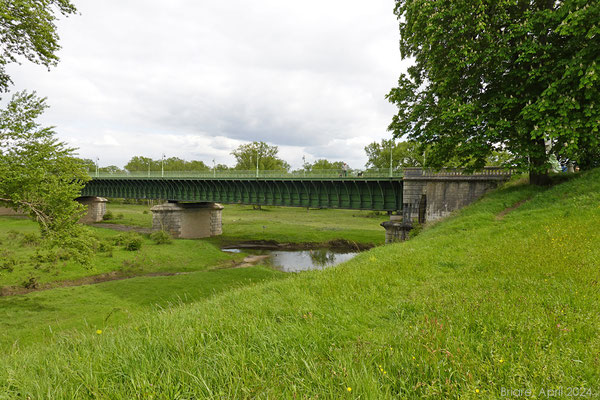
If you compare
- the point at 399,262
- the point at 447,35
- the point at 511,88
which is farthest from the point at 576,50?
the point at 399,262

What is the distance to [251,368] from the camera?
11.0ft

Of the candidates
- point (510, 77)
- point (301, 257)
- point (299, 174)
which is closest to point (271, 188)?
point (299, 174)

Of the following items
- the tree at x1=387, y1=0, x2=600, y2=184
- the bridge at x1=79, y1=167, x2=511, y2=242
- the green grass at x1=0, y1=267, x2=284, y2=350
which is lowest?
the green grass at x1=0, y1=267, x2=284, y2=350

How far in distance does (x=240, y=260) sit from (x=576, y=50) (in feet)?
101

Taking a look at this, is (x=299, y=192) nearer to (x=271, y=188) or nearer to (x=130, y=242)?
(x=271, y=188)

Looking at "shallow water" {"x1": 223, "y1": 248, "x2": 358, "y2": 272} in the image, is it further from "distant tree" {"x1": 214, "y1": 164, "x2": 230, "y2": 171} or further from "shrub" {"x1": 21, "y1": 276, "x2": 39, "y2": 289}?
"distant tree" {"x1": 214, "y1": 164, "x2": 230, "y2": 171}

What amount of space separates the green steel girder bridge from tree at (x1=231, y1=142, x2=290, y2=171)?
3674 centimetres

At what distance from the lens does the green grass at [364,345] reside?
2.97 m

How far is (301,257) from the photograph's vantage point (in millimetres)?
34906

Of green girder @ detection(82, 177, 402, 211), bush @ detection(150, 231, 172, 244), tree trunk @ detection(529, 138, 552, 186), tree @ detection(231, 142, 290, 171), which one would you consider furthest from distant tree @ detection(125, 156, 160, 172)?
tree trunk @ detection(529, 138, 552, 186)

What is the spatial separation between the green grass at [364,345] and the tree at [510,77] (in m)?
9.62

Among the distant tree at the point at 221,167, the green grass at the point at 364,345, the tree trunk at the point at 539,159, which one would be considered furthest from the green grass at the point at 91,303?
the distant tree at the point at 221,167

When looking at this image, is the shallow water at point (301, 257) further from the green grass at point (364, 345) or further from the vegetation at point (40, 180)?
the green grass at point (364, 345)

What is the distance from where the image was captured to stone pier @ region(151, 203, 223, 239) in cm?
4456
